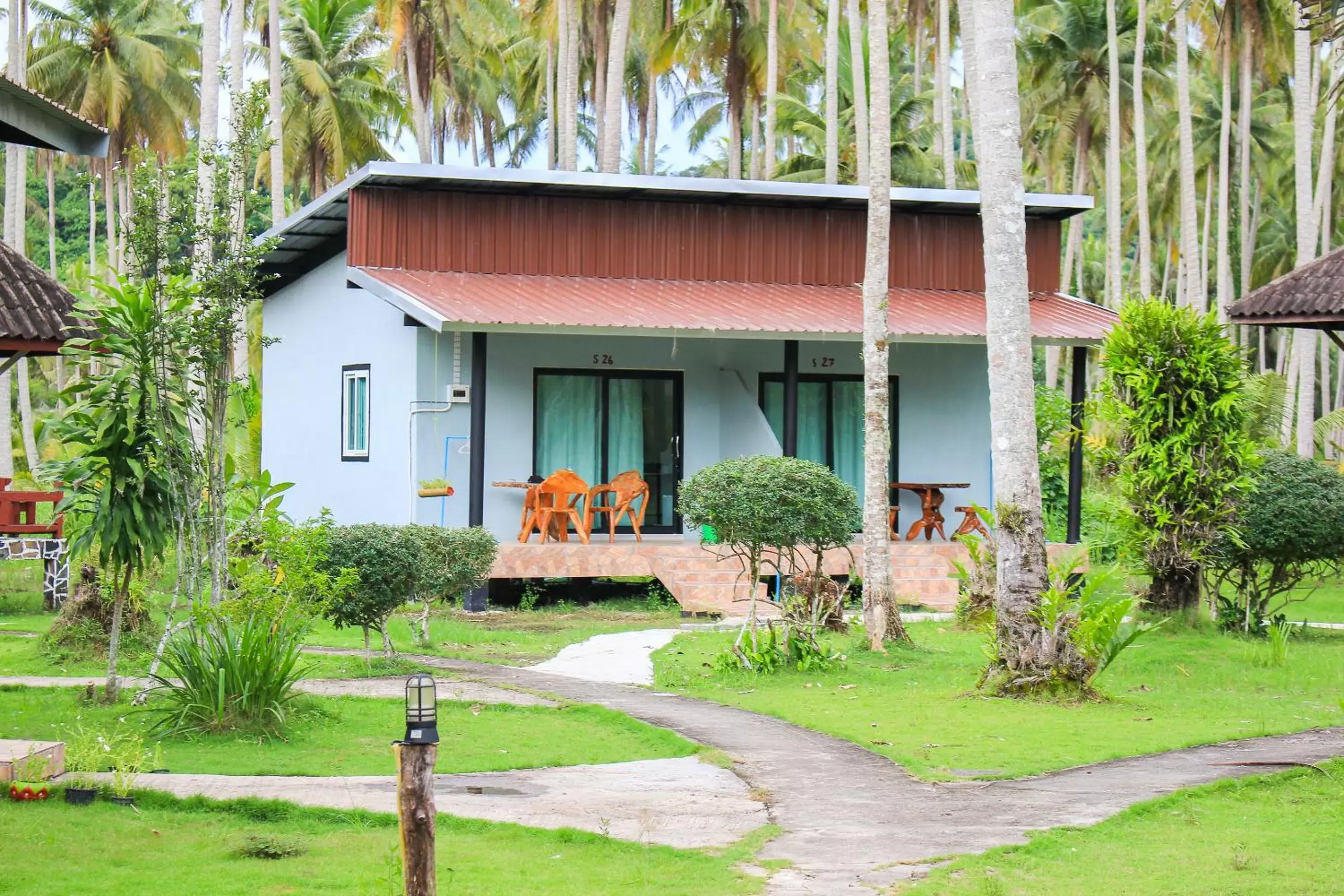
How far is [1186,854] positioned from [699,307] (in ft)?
42.8

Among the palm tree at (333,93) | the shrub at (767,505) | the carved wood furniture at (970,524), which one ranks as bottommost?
the carved wood furniture at (970,524)

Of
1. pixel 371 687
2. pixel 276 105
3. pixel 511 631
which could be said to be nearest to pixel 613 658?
pixel 511 631

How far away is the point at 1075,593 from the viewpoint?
1606cm

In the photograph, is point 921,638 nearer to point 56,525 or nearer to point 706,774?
point 706,774

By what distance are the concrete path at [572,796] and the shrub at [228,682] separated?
1.27 metres

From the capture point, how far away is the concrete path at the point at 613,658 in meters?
12.7

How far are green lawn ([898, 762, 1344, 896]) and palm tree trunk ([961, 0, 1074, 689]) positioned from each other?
3012 millimetres

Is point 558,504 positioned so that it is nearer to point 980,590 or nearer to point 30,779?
point 980,590

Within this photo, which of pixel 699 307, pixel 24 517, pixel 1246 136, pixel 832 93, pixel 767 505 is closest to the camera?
pixel 767 505

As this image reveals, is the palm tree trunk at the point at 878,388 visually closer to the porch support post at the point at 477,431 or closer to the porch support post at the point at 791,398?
the porch support post at the point at 791,398

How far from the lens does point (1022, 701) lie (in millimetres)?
10922

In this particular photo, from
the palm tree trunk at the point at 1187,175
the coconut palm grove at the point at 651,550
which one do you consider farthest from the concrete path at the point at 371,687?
the palm tree trunk at the point at 1187,175

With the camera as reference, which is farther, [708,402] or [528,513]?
[708,402]

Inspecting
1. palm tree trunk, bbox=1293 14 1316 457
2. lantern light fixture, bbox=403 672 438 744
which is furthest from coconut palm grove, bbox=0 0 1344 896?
palm tree trunk, bbox=1293 14 1316 457
